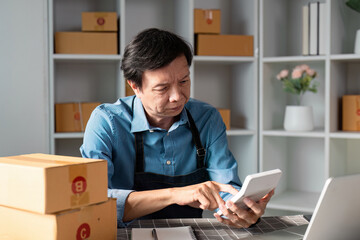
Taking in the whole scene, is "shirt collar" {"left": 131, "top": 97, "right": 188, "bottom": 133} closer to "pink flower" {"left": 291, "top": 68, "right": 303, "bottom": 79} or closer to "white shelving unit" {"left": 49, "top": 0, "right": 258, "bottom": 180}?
"white shelving unit" {"left": 49, "top": 0, "right": 258, "bottom": 180}

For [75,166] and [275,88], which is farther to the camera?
[275,88]

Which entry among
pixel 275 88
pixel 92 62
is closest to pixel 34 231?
pixel 92 62

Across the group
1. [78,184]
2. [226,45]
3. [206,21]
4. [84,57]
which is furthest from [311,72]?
[78,184]

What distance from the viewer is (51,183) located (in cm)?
98

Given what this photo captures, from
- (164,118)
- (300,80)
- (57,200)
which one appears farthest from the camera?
(300,80)

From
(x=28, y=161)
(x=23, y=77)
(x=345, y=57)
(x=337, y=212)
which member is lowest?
(x=337, y=212)

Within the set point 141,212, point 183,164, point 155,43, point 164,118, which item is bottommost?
point 141,212

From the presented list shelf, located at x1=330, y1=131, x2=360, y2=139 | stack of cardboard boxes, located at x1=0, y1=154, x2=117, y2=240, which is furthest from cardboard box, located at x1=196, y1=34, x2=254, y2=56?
stack of cardboard boxes, located at x1=0, y1=154, x2=117, y2=240

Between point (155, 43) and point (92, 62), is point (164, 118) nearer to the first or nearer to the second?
point (155, 43)

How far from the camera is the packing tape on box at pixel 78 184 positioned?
1.02 metres

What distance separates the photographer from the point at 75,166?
103 centimetres

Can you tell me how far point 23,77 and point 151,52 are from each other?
4.02ft

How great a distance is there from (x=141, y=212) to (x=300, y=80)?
163cm

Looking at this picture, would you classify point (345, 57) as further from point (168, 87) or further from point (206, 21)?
point (168, 87)
